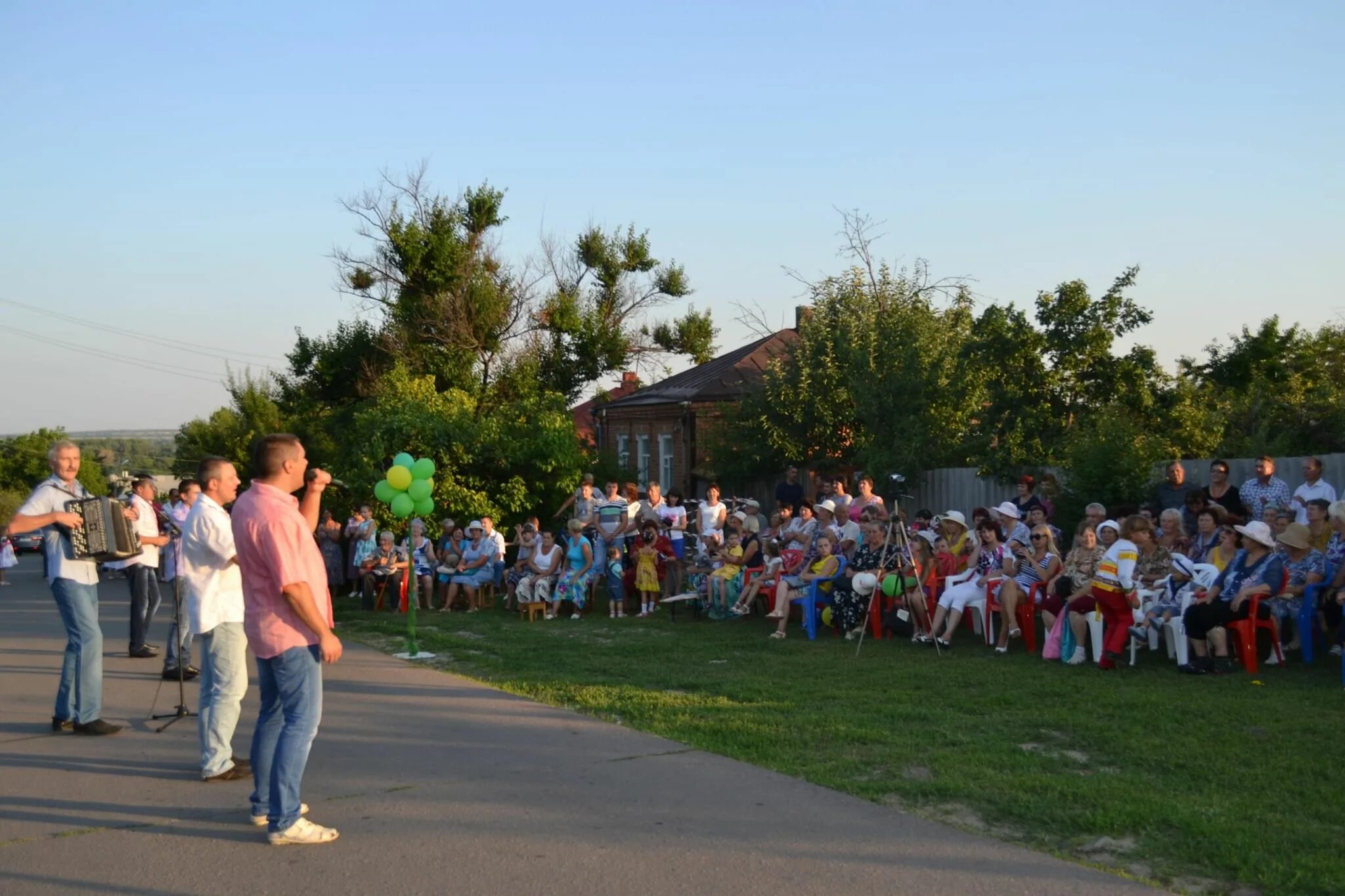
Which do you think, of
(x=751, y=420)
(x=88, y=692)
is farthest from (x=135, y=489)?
(x=751, y=420)

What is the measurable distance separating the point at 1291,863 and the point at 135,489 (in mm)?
12676

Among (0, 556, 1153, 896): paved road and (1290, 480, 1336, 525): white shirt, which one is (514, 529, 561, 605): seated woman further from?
(1290, 480, 1336, 525): white shirt

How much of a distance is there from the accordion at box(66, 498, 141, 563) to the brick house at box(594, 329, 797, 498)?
79.5ft

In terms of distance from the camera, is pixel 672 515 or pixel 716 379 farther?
pixel 716 379

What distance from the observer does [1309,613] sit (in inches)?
385

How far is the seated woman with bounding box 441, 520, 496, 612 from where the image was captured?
17422 mm

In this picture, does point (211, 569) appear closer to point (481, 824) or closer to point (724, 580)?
point (481, 824)

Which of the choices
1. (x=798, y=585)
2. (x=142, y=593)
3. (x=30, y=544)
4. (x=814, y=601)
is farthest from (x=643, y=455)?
(x=30, y=544)

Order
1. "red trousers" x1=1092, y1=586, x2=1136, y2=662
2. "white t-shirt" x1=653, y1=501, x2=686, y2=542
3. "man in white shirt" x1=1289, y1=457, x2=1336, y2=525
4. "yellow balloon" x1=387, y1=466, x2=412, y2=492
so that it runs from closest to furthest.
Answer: "red trousers" x1=1092, y1=586, x2=1136, y2=662, "man in white shirt" x1=1289, y1=457, x2=1336, y2=525, "yellow balloon" x1=387, y1=466, x2=412, y2=492, "white t-shirt" x1=653, y1=501, x2=686, y2=542

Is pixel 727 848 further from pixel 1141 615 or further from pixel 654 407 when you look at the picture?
pixel 654 407

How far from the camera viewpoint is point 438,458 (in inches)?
803

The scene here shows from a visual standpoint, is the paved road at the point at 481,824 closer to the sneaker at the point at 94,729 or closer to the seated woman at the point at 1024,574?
the sneaker at the point at 94,729

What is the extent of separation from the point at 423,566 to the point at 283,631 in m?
12.5

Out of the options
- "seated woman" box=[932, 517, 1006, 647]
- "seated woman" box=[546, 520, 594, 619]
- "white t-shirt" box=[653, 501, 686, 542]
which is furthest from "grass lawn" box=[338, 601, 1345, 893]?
"white t-shirt" box=[653, 501, 686, 542]
